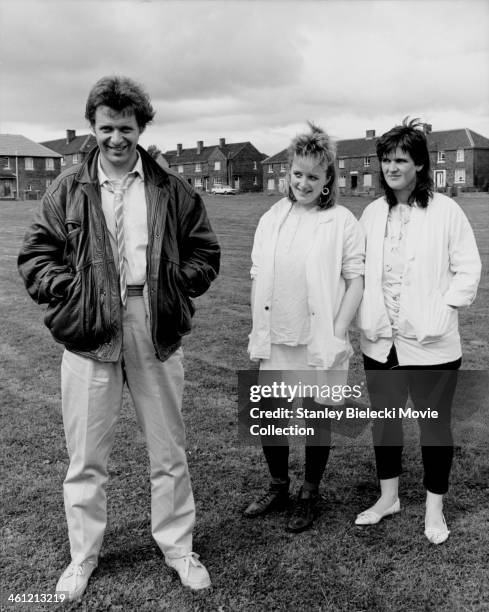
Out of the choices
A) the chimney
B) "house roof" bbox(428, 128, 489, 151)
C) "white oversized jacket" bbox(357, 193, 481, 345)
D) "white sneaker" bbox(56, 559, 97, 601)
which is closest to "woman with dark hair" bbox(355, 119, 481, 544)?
"white oversized jacket" bbox(357, 193, 481, 345)

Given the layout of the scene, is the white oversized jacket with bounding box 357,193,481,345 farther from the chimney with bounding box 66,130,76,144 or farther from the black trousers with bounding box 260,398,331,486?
the chimney with bounding box 66,130,76,144

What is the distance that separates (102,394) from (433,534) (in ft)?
6.73

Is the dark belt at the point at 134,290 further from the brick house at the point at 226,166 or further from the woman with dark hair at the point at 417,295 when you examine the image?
the brick house at the point at 226,166

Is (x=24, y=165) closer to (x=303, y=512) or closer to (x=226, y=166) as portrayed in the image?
(x=226, y=166)

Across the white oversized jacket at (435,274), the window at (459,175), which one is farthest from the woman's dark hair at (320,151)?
the window at (459,175)

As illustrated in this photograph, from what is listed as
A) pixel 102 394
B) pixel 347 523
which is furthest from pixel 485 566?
pixel 102 394

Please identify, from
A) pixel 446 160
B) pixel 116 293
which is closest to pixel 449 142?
pixel 446 160

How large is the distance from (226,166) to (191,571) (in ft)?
272

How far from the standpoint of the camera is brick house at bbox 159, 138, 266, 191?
275 ft

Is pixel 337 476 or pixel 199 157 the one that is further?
pixel 199 157

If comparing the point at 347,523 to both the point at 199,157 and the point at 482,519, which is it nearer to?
the point at 482,519

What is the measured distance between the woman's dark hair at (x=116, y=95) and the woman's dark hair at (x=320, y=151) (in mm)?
932

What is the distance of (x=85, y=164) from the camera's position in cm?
309

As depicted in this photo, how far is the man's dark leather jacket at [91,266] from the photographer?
301cm
